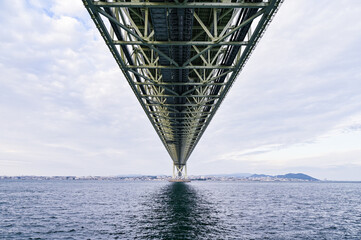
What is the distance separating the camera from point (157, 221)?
2055 cm

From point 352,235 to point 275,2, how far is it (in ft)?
63.2

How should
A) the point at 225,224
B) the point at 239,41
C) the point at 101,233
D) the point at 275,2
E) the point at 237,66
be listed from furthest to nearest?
the point at 225,224 → the point at 101,233 → the point at 237,66 → the point at 239,41 → the point at 275,2

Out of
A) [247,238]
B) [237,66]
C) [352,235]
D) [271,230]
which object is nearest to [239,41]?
[237,66]

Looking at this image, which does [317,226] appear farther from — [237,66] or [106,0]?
[106,0]

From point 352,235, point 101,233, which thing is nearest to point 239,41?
point 101,233

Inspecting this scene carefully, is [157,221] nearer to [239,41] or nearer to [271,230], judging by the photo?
[271,230]

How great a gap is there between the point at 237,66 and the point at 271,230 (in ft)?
43.0

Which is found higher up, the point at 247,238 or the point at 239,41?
the point at 239,41

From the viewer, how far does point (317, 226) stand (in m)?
21.0

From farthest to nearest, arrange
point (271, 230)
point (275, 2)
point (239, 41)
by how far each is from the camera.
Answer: point (271, 230) < point (239, 41) < point (275, 2)

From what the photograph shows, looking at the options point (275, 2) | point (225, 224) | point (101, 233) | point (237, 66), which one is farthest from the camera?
point (225, 224)

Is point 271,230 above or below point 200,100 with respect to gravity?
below

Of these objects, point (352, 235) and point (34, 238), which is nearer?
point (34, 238)

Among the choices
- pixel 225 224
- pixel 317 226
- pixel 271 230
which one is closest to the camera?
pixel 271 230
